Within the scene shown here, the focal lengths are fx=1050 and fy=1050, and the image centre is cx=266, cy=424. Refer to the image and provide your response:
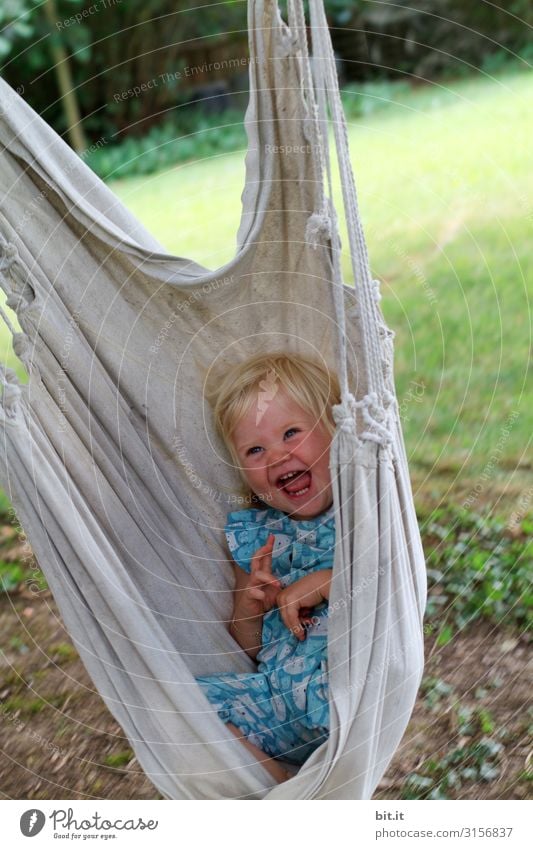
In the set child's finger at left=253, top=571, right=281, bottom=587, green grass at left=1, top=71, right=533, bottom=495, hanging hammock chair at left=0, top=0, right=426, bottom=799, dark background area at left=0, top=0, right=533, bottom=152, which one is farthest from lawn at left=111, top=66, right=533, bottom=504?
child's finger at left=253, top=571, right=281, bottom=587

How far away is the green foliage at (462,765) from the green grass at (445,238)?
733 millimetres

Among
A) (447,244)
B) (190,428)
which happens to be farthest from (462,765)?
(447,244)

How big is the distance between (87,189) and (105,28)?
3.96 m

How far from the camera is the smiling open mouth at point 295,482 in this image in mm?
1576

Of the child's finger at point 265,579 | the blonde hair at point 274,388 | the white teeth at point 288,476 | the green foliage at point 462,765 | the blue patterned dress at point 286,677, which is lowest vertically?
the green foliage at point 462,765

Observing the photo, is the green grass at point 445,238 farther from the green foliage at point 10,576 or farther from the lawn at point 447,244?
the green foliage at point 10,576

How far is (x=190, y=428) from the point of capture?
170cm

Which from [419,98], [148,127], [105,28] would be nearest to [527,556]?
[419,98]

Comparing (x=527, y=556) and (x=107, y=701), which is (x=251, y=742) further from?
(x=527, y=556)

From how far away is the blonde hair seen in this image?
1.61 m

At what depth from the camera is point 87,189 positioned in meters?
1.62

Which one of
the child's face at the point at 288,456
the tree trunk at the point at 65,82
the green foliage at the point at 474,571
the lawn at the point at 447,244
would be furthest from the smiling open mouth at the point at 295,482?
the tree trunk at the point at 65,82

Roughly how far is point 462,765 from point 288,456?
59 centimetres
